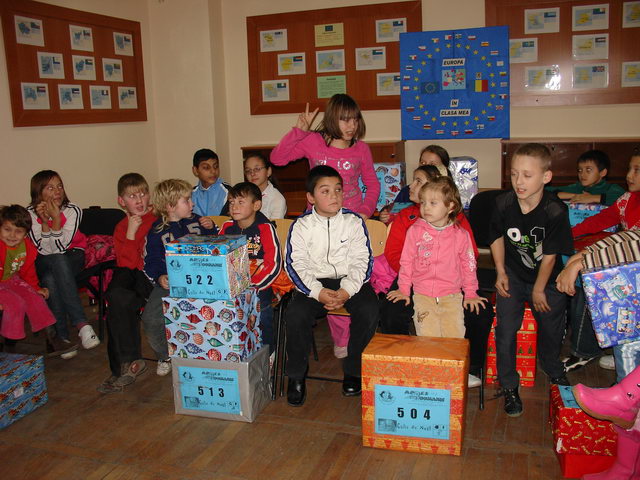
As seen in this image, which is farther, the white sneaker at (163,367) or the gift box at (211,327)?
the white sneaker at (163,367)

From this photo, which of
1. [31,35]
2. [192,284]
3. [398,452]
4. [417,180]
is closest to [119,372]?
[192,284]

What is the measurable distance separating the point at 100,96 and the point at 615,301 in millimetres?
4766

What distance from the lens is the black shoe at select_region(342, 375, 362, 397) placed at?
3008 mm

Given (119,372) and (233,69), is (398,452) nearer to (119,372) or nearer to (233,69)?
(119,372)

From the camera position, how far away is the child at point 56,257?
3834 millimetres

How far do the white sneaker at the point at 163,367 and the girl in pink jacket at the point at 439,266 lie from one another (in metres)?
1.36

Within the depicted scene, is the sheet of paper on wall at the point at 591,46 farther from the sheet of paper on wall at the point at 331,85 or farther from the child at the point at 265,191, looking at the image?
the child at the point at 265,191

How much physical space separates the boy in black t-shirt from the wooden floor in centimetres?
24

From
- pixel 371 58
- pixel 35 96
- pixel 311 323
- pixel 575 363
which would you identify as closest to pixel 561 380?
pixel 575 363

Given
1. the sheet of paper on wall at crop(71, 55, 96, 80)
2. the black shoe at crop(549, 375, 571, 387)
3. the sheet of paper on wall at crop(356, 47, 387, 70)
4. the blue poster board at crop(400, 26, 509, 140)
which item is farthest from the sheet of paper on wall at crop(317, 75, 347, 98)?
the black shoe at crop(549, 375, 571, 387)

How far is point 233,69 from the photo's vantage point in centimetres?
651

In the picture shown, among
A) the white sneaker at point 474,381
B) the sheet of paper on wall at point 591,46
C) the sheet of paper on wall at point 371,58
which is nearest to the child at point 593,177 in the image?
the white sneaker at point 474,381

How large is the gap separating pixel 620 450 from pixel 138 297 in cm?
244

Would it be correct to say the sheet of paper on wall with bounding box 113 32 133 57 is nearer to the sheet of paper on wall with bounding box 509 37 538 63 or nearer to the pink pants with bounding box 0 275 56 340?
the pink pants with bounding box 0 275 56 340
